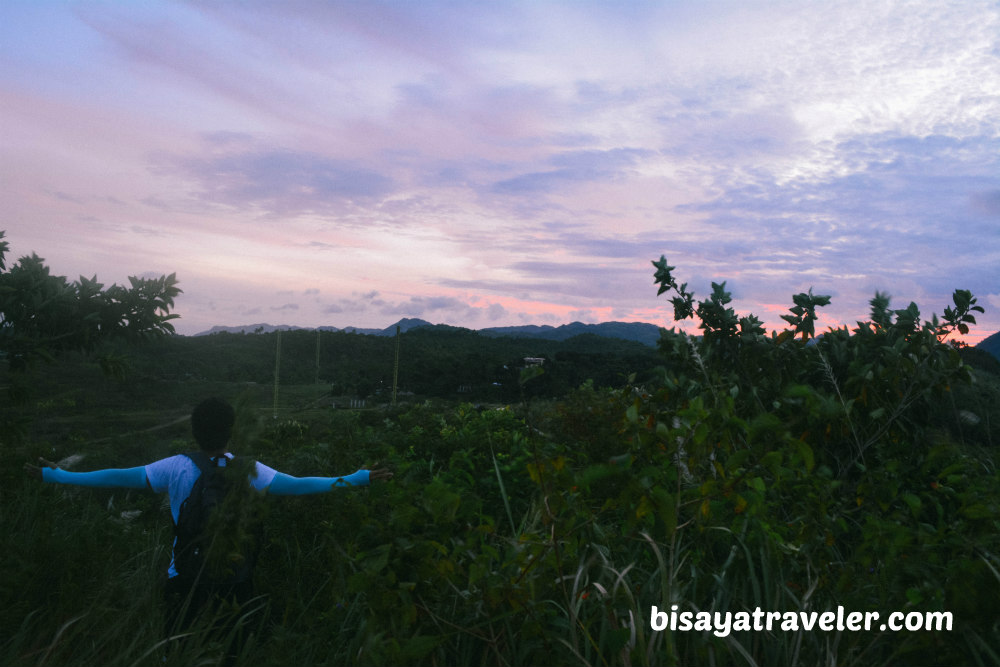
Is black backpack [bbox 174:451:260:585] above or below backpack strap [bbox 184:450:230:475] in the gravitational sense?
below

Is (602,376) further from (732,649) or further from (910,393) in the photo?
(732,649)

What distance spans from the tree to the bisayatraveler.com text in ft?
12.8

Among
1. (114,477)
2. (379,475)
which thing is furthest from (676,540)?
(114,477)

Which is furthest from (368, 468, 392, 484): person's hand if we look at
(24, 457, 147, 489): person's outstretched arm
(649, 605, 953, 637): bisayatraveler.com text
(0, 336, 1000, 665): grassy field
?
(649, 605, 953, 637): bisayatraveler.com text

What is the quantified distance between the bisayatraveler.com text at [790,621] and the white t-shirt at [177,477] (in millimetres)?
2268

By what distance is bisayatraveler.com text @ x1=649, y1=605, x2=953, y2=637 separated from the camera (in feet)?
6.95

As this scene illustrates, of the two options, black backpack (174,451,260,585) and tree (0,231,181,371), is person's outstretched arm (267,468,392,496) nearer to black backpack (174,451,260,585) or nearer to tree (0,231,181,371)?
black backpack (174,451,260,585)

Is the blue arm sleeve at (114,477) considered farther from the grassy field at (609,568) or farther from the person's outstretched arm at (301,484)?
the person's outstretched arm at (301,484)

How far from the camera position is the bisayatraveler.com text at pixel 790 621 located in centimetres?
212

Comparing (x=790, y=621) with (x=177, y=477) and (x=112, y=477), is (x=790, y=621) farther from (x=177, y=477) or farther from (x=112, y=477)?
(x=112, y=477)

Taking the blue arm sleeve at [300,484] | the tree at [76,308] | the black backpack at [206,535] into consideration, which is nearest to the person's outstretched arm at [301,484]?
the blue arm sleeve at [300,484]

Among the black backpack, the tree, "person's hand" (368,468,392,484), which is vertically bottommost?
the black backpack

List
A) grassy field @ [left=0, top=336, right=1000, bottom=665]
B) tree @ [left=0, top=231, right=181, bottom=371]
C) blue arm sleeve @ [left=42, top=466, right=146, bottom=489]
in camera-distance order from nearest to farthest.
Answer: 1. grassy field @ [left=0, top=336, right=1000, bottom=665]
2. blue arm sleeve @ [left=42, top=466, right=146, bottom=489]
3. tree @ [left=0, top=231, right=181, bottom=371]

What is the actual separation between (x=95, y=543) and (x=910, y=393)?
4732 millimetres
